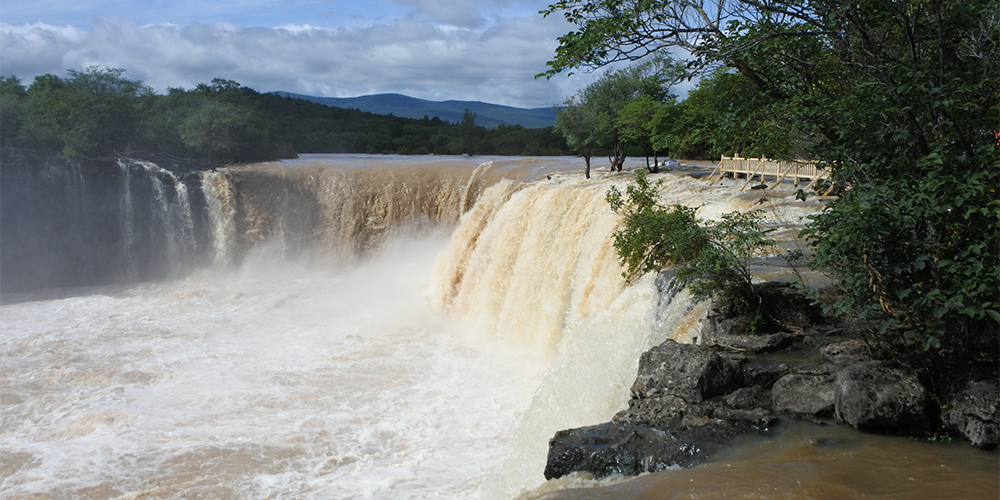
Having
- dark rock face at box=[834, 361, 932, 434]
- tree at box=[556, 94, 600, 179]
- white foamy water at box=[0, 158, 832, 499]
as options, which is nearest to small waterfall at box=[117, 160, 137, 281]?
white foamy water at box=[0, 158, 832, 499]

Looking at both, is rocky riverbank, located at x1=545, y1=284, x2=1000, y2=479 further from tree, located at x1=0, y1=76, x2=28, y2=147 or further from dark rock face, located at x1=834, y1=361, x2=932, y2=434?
tree, located at x1=0, y1=76, x2=28, y2=147

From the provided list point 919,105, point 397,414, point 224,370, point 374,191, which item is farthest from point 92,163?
point 919,105

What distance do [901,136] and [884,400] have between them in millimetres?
2099

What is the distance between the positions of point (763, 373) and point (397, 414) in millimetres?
5962

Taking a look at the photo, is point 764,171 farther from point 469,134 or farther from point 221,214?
point 469,134

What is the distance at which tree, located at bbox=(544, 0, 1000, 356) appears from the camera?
523 cm

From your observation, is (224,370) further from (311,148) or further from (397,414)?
(311,148)

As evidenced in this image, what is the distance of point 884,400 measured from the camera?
5.78 meters

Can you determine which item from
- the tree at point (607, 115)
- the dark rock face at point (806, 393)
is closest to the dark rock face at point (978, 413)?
the dark rock face at point (806, 393)

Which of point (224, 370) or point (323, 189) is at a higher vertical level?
point (323, 189)

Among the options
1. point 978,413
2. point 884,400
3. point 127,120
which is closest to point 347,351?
point 884,400

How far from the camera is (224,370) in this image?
13.7 metres

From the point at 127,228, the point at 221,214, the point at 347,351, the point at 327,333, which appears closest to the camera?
the point at 347,351

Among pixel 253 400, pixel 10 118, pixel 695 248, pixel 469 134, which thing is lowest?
pixel 253 400
